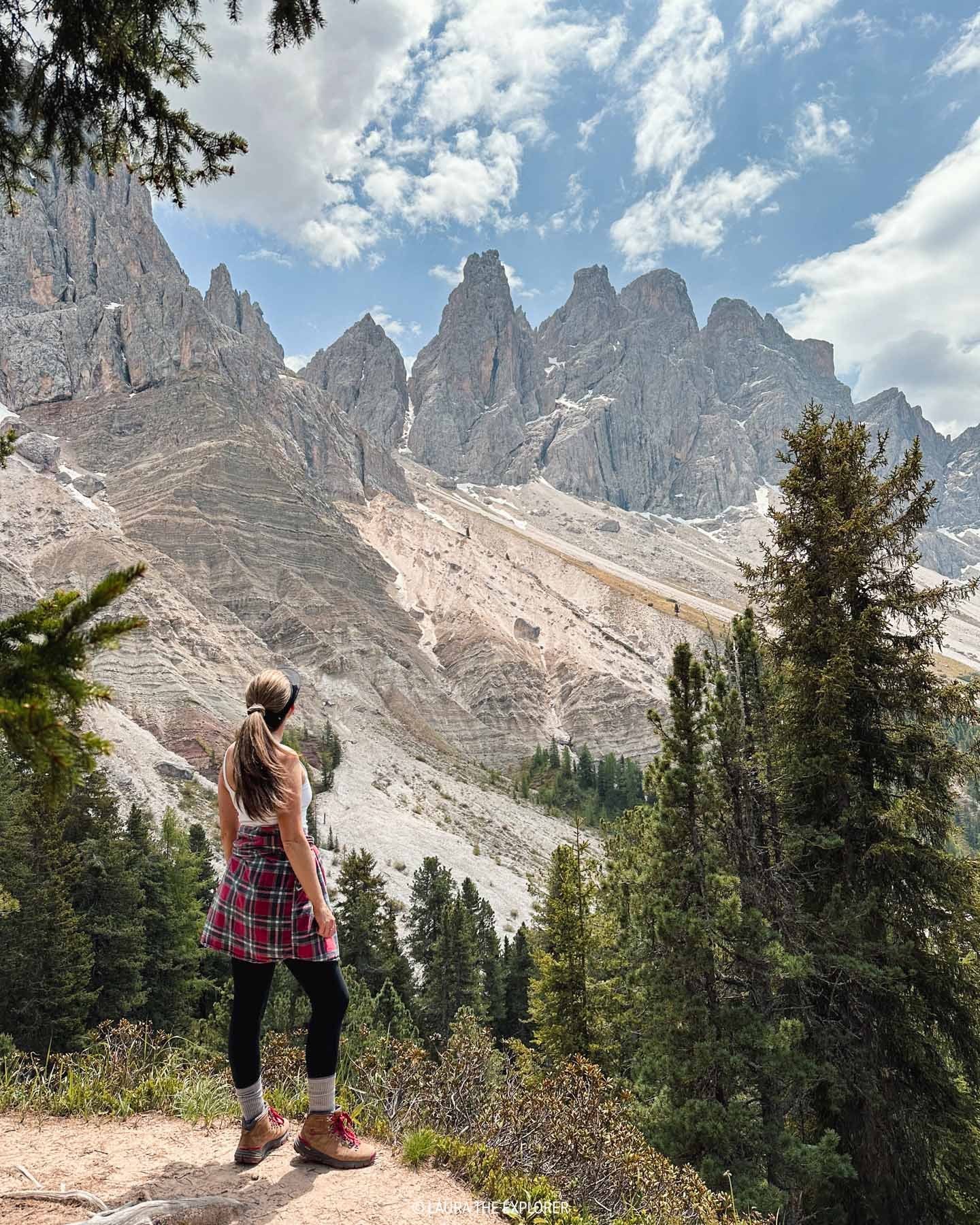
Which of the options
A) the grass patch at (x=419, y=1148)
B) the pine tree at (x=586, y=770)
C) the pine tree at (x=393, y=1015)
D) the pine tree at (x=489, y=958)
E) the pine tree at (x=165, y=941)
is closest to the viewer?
the grass patch at (x=419, y=1148)

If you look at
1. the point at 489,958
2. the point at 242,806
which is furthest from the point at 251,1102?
the point at 489,958

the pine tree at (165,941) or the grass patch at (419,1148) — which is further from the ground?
the grass patch at (419,1148)

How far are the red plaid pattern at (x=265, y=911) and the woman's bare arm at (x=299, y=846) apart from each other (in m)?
0.07

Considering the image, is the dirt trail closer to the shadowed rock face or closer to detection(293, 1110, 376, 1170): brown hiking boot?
detection(293, 1110, 376, 1170): brown hiking boot

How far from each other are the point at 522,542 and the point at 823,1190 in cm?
13364

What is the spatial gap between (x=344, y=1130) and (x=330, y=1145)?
11cm

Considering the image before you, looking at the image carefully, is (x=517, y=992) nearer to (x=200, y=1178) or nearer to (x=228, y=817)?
(x=200, y=1178)

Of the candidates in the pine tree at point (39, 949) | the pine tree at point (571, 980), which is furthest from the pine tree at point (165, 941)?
the pine tree at point (571, 980)

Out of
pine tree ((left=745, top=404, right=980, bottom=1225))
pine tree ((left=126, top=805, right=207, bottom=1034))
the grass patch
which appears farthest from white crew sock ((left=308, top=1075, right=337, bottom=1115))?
pine tree ((left=126, top=805, right=207, bottom=1034))

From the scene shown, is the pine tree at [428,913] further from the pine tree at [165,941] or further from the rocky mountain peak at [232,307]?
the rocky mountain peak at [232,307]

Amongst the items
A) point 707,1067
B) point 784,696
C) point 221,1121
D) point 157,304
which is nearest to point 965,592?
point 784,696

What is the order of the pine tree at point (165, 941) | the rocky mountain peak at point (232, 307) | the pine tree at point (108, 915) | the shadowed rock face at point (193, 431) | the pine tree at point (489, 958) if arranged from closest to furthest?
the pine tree at point (108, 915) < the pine tree at point (165, 941) < the pine tree at point (489, 958) < the shadowed rock face at point (193, 431) < the rocky mountain peak at point (232, 307)

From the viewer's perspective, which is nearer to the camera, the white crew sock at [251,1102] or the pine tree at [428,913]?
the white crew sock at [251,1102]

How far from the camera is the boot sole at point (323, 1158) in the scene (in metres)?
3.83
